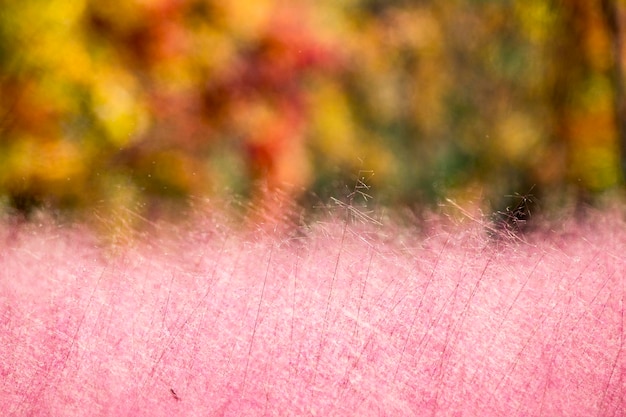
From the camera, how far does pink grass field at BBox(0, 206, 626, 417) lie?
4.93ft

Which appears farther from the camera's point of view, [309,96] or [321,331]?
[309,96]

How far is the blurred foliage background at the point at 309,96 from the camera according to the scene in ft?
10.1

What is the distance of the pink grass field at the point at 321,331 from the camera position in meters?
1.50

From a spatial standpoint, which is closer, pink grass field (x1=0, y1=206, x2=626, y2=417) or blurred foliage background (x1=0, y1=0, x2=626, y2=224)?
pink grass field (x1=0, y1=206, x2=626, y2=417)

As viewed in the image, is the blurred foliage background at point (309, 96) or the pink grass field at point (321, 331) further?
the blurred foliage background at point (309, 96)

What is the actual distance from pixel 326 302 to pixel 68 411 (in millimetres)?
562

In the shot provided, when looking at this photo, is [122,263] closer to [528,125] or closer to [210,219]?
[210,219]

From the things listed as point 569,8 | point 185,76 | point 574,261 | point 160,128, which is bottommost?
point 160,128

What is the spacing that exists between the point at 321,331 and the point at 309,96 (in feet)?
6.80

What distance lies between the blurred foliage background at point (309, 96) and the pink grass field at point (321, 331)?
1324mm

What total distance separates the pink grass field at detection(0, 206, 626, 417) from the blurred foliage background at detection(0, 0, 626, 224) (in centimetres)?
132

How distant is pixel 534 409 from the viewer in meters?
1.50

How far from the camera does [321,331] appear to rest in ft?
5.05

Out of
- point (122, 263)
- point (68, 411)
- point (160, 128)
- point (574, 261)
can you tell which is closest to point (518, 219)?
point (574, 261)
